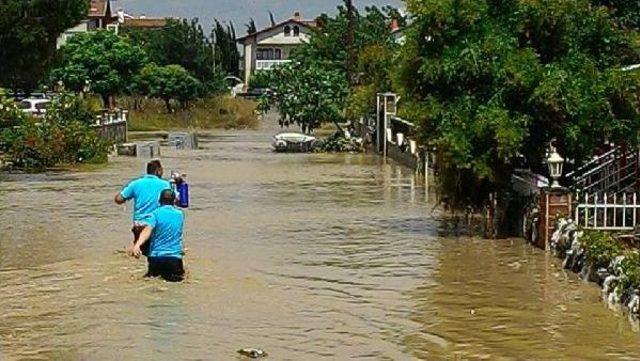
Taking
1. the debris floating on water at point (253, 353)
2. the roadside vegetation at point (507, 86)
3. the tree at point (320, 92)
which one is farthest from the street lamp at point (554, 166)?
the tree at point (320, 92)

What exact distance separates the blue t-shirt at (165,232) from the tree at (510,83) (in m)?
5.71

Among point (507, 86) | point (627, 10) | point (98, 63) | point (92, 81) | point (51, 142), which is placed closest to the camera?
point (507, 86)

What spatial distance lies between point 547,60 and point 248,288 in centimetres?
734

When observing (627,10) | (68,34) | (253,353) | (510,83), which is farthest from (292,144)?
(253,353)

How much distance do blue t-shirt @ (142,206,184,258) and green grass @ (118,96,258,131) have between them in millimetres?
67187

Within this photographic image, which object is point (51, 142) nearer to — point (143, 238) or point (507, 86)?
point (507, 86)

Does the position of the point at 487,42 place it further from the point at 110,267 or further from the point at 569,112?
the point at 110,267

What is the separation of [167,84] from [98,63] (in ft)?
25.4

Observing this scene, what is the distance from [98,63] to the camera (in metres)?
77.9

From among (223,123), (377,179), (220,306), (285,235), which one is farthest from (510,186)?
(223,123)

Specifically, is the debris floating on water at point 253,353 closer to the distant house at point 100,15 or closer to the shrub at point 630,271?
the shrub at point 630,271

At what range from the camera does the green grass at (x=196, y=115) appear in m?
84.6

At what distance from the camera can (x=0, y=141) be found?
43.6 m

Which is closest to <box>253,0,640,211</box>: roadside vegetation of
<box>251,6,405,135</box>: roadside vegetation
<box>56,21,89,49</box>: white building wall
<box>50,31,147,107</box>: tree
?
<box>56,21,89,49</box>: white building wall
